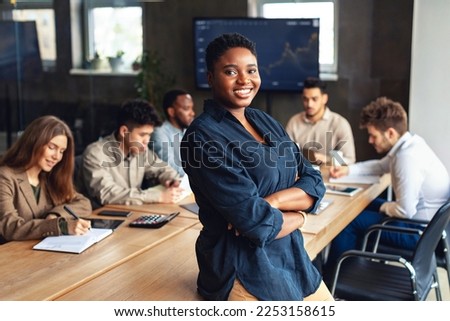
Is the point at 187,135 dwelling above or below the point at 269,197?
above

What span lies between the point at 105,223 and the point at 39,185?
0.36 m

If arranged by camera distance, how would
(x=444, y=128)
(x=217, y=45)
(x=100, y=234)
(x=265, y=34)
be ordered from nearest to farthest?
(x=217, y=45)
(x=100, y=234)
(x=444, y=128)
(x=265, y=34)

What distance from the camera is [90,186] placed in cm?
301

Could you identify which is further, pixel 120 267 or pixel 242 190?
pixel 120 267

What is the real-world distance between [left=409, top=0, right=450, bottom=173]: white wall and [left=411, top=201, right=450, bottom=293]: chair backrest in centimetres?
198

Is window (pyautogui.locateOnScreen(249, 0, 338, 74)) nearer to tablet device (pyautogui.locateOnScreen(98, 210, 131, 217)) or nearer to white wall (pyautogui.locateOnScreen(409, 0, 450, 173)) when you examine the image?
white wall (pyautogui.locateOnScreen(409, 0, 450, 173))

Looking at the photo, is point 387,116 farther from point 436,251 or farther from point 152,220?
point 152,220

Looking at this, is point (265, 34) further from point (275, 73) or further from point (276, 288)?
point (276, 288)

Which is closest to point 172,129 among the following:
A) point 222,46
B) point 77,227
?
point 77,227

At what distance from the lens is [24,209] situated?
2.50 m

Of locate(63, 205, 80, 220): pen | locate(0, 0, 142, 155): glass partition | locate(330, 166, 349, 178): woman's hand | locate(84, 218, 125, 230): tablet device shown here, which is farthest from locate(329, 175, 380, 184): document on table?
locate(0, 0, 142, 155): glass partition

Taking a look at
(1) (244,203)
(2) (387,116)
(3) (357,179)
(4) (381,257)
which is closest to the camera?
(1) (244,203)

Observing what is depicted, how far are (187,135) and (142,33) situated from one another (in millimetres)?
4603
